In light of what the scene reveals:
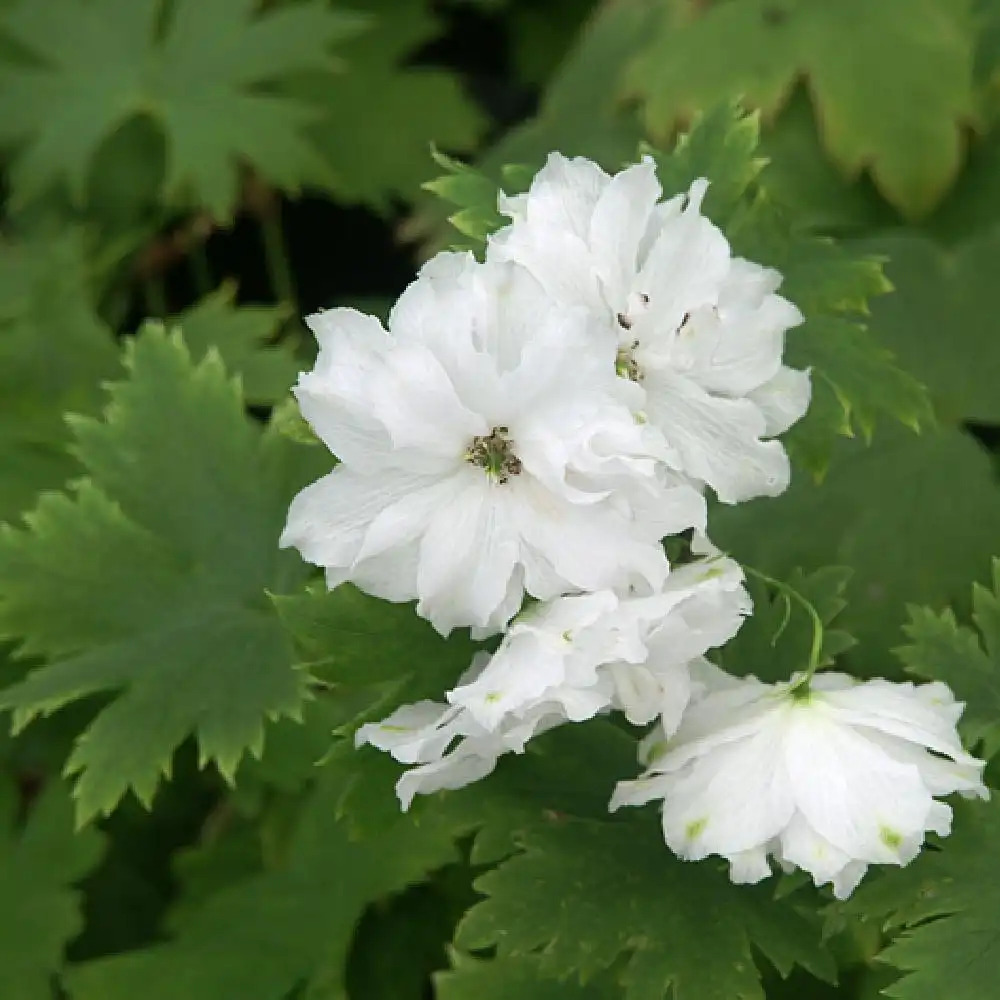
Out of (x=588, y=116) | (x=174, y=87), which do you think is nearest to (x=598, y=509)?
(x=588, y=116)

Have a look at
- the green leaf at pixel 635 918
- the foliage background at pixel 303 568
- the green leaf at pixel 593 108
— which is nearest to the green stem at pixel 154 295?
the foliage background at pixel 303 568

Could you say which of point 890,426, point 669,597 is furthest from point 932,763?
point 890,426

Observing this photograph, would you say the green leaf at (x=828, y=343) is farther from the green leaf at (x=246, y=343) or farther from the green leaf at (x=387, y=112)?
the green leaf at (x=387, y=112)

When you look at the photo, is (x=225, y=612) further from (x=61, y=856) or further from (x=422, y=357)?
(x=422, y=357)

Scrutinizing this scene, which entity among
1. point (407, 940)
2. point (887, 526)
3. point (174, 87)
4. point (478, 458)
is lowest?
point (407, 940)

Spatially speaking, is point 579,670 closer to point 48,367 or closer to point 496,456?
point 496,456

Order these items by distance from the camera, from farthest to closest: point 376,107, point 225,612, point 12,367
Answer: point 376,107 → point 12,367 → point 225,612
